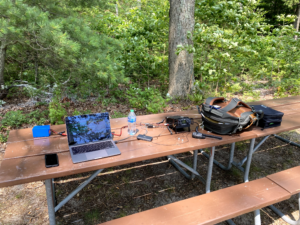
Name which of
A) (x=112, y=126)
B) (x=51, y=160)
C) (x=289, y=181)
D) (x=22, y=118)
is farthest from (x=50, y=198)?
(x=22, y=118)

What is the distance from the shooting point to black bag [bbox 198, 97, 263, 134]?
6.97ft

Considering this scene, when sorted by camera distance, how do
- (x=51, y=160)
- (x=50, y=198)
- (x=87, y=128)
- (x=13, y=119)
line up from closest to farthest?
1. (x=51, y=160)
2. (x=50, y=198)
3. (x=87, y=128)
4. (x=13, y=119)

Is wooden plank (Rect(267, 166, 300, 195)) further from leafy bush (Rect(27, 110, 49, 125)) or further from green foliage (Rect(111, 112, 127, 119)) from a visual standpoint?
leafy bush (Rect(27, 110, 49, 125))

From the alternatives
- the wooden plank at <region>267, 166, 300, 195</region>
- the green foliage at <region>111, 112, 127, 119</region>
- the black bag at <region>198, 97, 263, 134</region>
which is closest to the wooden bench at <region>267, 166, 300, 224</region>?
the wooden plank at <region>267, 166, 300, 195</region>

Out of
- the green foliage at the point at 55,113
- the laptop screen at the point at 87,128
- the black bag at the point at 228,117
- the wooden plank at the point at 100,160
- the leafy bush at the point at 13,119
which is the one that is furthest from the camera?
the green foliage at the point at 55,113

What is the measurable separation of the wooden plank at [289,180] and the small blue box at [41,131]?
90.2 inches

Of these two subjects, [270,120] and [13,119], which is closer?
[270,120]

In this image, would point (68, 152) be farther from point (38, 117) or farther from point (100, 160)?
point (38, 117)

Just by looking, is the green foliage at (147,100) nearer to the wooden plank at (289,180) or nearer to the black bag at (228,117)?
the black bag at (228,117)

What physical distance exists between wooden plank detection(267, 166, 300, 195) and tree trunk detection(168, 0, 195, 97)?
310cm

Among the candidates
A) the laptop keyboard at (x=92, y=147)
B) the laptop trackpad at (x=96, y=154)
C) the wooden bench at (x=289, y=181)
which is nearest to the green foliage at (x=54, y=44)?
the laptop keyboard at (x=92, y=147)

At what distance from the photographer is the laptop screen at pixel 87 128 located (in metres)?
1.87

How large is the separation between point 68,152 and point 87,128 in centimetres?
27

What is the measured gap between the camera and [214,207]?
169 centimetres
